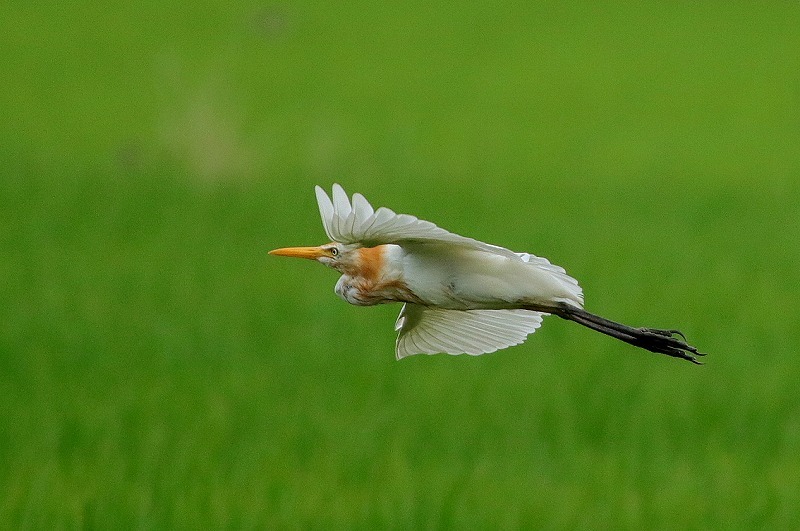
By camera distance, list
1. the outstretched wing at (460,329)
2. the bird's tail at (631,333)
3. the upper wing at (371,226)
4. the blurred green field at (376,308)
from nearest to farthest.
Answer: the upper wing at (371,226)
the bird's tail at (631,333)
the outstretched wing at (460,329)
the blurred green field at (376,308)

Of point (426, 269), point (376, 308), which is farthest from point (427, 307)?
point (376, 308)

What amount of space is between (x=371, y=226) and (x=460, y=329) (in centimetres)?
38

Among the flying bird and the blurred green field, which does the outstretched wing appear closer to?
the flying bird

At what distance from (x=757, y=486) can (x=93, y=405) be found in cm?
285

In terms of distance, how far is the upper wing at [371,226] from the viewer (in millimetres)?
1233

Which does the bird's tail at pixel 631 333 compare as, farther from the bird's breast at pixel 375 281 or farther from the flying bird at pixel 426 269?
the bird's breast at pixel 375 281

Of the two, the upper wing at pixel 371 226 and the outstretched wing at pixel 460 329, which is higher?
the upper wing at pixel 371 226

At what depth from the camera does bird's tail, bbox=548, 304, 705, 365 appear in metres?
1.36

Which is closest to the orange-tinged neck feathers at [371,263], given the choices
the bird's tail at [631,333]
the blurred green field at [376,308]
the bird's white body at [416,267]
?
the bird's white body at [416,267]

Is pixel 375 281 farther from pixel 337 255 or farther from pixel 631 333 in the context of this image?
pixel 631 333

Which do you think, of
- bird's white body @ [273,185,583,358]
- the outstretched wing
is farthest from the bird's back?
the outstretched wing

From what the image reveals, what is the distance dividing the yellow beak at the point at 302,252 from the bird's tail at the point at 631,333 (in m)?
0.22

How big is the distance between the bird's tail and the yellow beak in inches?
8.8

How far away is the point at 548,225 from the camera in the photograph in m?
11.1
